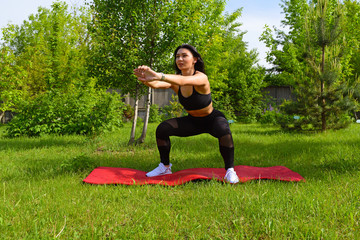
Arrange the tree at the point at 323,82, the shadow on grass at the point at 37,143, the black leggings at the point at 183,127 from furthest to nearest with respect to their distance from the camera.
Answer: the tree at the point at 323,82, the shadow on grass at the point at 37,143, the black leggings at the point at 183,127

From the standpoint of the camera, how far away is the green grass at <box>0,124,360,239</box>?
6.72 feet

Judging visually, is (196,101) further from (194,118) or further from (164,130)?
(164,130)

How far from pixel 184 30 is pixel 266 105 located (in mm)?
9440

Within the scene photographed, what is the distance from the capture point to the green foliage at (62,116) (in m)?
7.42

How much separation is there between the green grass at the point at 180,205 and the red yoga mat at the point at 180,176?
0.13m

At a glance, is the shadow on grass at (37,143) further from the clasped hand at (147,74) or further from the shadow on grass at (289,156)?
the clasped hand at (147,74)

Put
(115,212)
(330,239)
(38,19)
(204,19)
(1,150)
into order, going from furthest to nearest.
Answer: (38,19)
(204,19)
(1,150)
(115,212)
(330,239)

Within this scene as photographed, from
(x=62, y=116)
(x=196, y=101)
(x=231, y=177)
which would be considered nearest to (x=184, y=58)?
(x=196, y=101)

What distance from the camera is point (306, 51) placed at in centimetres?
752

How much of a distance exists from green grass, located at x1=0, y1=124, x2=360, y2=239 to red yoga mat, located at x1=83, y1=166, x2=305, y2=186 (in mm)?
132

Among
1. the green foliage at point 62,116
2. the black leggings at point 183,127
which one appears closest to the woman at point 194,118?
the black leggings at point 183,127

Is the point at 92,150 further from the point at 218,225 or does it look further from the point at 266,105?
the point at 266,105

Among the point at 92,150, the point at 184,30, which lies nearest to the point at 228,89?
the point at 184,30

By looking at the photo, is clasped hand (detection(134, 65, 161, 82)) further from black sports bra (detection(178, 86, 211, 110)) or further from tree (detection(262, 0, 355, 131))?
tree (detection(262, 0, 355, 131))
